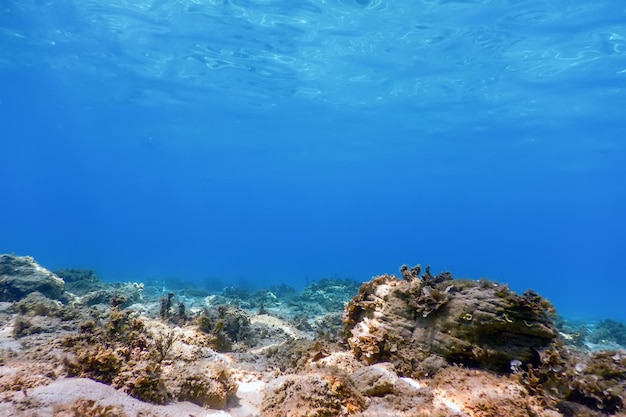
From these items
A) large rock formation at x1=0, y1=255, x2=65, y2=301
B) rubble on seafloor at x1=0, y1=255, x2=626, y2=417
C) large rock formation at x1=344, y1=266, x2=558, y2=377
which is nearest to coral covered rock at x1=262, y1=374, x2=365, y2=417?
rubble on seafloor at x1=0, y1=255, x2=626, y2=417

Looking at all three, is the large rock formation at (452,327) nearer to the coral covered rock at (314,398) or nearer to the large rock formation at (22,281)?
the coral covered rock at (314,398)

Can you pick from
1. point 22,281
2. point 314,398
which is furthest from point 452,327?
point 22,281

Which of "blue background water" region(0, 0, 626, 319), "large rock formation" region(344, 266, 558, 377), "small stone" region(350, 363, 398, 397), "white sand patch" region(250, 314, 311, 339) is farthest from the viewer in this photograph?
"blue background water" region(0, 0, 626, 319)

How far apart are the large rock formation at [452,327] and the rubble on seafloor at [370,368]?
0.06 ft

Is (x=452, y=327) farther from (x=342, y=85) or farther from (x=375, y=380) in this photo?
(x=342, y=85)

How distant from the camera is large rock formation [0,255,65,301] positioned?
41.8 ft

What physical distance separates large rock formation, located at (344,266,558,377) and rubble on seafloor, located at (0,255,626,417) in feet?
0.06

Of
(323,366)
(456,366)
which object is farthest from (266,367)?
(456,366)

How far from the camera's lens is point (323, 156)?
71.3 metres

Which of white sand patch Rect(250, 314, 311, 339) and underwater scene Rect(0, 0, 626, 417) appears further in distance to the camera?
white sand patch Rect(250, 314, 311, 339)

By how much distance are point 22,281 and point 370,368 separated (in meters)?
14.6

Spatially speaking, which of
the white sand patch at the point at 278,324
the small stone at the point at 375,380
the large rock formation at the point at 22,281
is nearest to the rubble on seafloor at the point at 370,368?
the small stone at the point at 375,380

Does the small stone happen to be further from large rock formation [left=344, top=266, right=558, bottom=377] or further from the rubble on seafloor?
large rock formation [left=344, top=266, right=558, bottom=377]

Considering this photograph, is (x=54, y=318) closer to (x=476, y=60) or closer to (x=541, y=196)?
(x=476, y=60)
